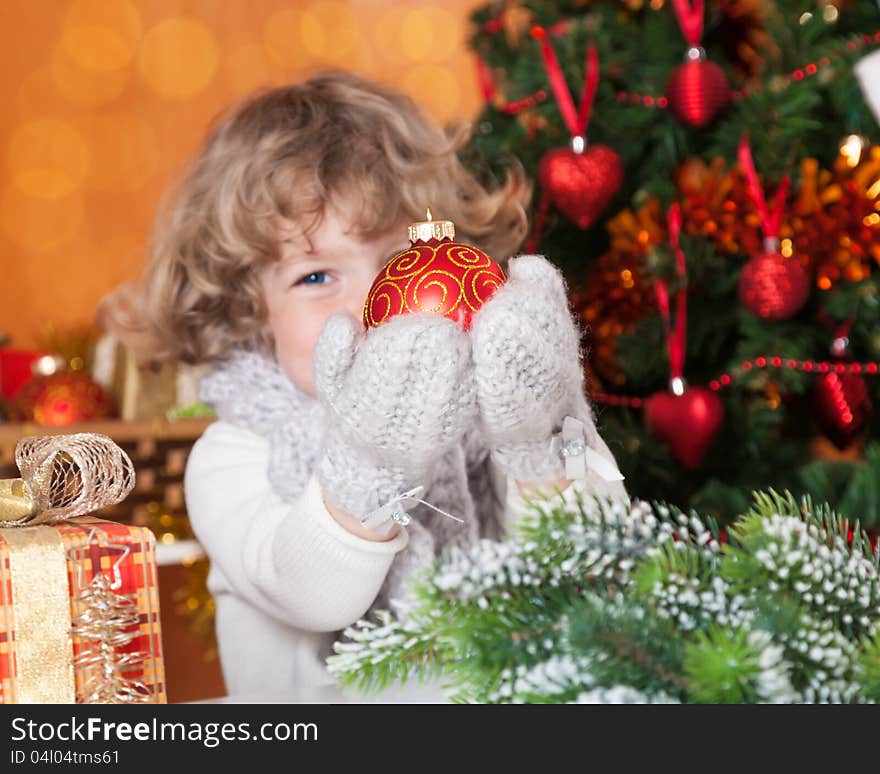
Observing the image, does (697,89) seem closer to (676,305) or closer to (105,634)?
(676,305)

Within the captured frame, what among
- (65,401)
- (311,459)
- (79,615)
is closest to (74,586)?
(79,615)

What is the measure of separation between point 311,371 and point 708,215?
0.57 m

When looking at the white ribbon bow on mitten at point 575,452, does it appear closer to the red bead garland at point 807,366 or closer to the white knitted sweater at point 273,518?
the white knitted sweater at point 273,518

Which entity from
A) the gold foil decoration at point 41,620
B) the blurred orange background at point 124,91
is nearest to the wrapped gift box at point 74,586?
the gold foil decoration at point 41,620

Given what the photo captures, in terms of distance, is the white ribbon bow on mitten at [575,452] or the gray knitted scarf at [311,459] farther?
the gray knitted scarf at [311,459]

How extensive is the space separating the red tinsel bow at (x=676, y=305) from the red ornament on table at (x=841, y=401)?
0.15m

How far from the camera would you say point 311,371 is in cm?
90

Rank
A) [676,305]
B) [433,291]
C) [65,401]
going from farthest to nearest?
[65,401] → [676,305] → [433,291]

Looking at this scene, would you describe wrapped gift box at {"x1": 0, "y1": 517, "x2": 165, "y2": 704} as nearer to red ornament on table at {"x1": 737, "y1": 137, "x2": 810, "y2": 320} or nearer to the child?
the child

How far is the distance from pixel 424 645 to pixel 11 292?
2.43 meters

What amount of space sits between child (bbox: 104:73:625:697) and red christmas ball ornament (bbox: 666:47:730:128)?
0.21 meters

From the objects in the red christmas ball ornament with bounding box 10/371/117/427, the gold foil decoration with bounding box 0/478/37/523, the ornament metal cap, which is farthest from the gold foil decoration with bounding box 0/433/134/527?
the red christmas ball ornament with bounding box 10/371/117/427

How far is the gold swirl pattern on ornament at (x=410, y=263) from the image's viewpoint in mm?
626

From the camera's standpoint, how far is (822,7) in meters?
1.19
